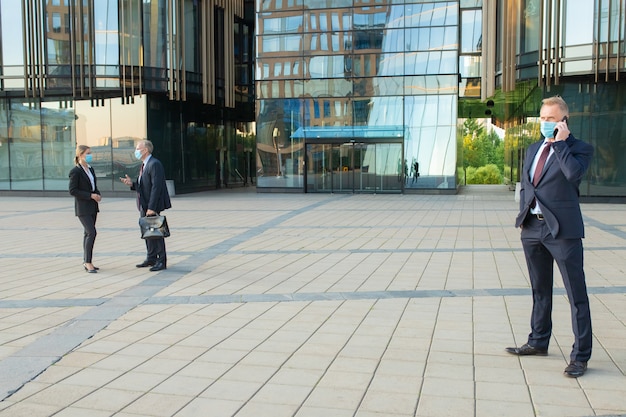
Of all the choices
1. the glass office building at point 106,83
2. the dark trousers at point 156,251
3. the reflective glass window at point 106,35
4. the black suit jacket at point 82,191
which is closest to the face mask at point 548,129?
the dark trousers at point 156,251

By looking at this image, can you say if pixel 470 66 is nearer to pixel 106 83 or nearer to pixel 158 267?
pixel 106 83

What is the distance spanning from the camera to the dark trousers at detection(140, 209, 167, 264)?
29.0 ft

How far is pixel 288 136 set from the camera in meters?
29.1

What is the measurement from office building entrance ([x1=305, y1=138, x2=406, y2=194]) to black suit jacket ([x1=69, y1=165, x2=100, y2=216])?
20.2 meters

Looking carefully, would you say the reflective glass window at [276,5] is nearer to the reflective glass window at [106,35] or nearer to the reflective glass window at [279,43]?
the reflective glass window at [279,43]

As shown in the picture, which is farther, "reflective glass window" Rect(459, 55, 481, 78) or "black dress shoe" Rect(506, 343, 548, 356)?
"reflective glass window" Rect(459, 55, 481, 78)

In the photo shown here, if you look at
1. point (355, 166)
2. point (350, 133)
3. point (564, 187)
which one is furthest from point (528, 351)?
point (350, 133)

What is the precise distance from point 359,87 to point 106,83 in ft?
36.1

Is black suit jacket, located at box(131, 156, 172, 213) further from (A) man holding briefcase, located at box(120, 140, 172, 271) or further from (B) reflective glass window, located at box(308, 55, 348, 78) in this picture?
(B) reflective glass window, located at box(308, 55, 348, 78)

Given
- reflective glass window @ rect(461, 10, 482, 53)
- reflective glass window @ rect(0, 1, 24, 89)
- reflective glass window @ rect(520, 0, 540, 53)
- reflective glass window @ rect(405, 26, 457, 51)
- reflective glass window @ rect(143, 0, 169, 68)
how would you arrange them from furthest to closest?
reflective glass window @ rect(461, 10, 482, 53)
reflective glass window @ rect(405, 26, 457, 51)
reflective glass window @ rect(0, 1, 24, 89)
reflective glass window @ rect(143, 0, 169, 68)
reflective glass window @ rect(520, 0, 540, 53)

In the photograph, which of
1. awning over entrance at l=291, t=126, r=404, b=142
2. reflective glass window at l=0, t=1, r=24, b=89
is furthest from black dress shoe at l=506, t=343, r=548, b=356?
reflective glass window at l=0, t=1, r=24, b=89

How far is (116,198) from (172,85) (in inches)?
210

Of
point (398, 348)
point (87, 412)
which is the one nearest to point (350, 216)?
point (398, 348)

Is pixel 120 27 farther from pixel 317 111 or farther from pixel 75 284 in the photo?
pixel 75 284
